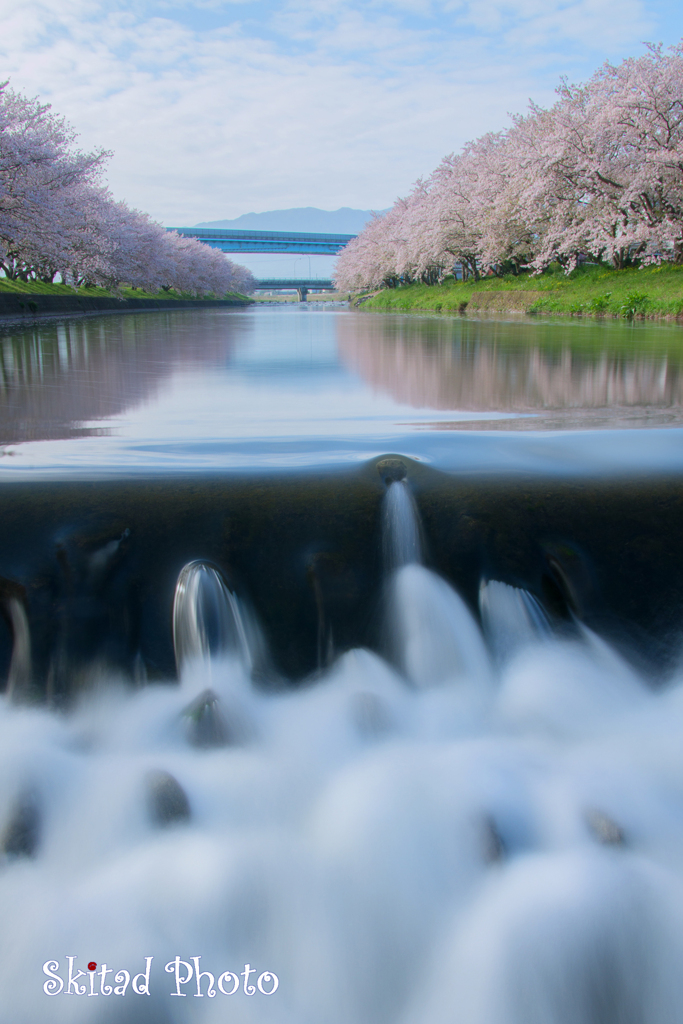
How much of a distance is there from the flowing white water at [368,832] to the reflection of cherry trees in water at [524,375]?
2.06 metres

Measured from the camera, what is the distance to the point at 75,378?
206 inches

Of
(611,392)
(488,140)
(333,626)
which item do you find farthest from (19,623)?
(488,140)

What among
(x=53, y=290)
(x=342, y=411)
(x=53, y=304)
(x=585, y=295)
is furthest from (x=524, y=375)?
(x=53, y=290)

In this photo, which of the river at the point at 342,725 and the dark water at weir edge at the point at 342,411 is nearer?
the river at the point at 342,725

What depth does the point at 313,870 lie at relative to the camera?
174 cm

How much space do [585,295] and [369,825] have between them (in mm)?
19960

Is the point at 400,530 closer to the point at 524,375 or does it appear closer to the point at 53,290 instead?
the point at 524,375

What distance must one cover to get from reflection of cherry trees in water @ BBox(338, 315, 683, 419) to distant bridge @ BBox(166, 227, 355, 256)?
10280 cm

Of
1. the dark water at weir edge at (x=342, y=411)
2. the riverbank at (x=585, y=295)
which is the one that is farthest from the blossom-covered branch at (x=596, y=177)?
the dark water at weir edge at (x=342, y=411)

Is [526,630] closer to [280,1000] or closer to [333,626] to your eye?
[333,626]

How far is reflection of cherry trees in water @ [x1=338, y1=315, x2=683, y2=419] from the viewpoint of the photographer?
4.15 meters

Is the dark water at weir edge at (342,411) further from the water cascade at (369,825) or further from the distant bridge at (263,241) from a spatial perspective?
the distant bridge at (263,241)

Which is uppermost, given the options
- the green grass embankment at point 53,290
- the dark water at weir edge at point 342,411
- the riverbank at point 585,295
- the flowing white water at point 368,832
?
the green grass embankment at point 53,290

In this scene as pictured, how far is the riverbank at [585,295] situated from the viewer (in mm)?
15555
